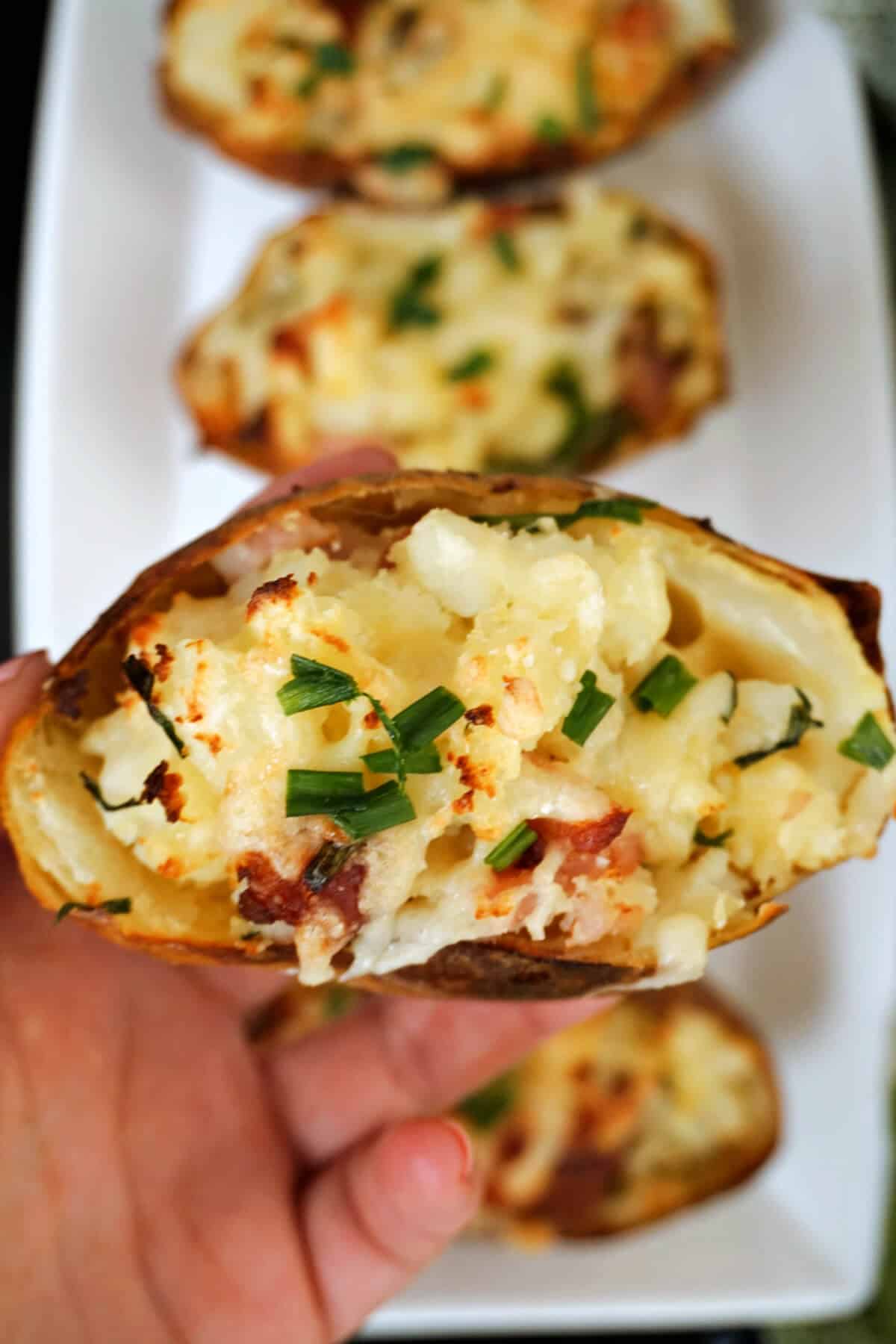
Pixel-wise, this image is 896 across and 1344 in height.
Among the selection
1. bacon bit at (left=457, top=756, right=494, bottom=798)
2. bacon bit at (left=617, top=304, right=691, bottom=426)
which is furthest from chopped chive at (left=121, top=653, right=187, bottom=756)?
bacon bit at (left=617, top=304, right=691, bottom=426)

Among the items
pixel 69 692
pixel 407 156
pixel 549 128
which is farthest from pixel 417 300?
pixel 69 692

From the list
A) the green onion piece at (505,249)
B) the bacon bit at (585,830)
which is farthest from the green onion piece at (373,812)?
the green onion piece at (505,249)

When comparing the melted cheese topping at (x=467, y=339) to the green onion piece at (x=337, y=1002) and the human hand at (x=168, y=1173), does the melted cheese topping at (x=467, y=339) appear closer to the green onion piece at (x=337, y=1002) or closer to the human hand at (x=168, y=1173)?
the human hand at (x=168, y=1173)

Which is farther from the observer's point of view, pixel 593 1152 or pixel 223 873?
pixel 593 1152

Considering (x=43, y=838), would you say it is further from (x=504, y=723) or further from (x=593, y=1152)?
(x=593, y=1152)

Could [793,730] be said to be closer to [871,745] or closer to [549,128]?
[871,745]

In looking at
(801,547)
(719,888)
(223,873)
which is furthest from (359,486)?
(801,547)
